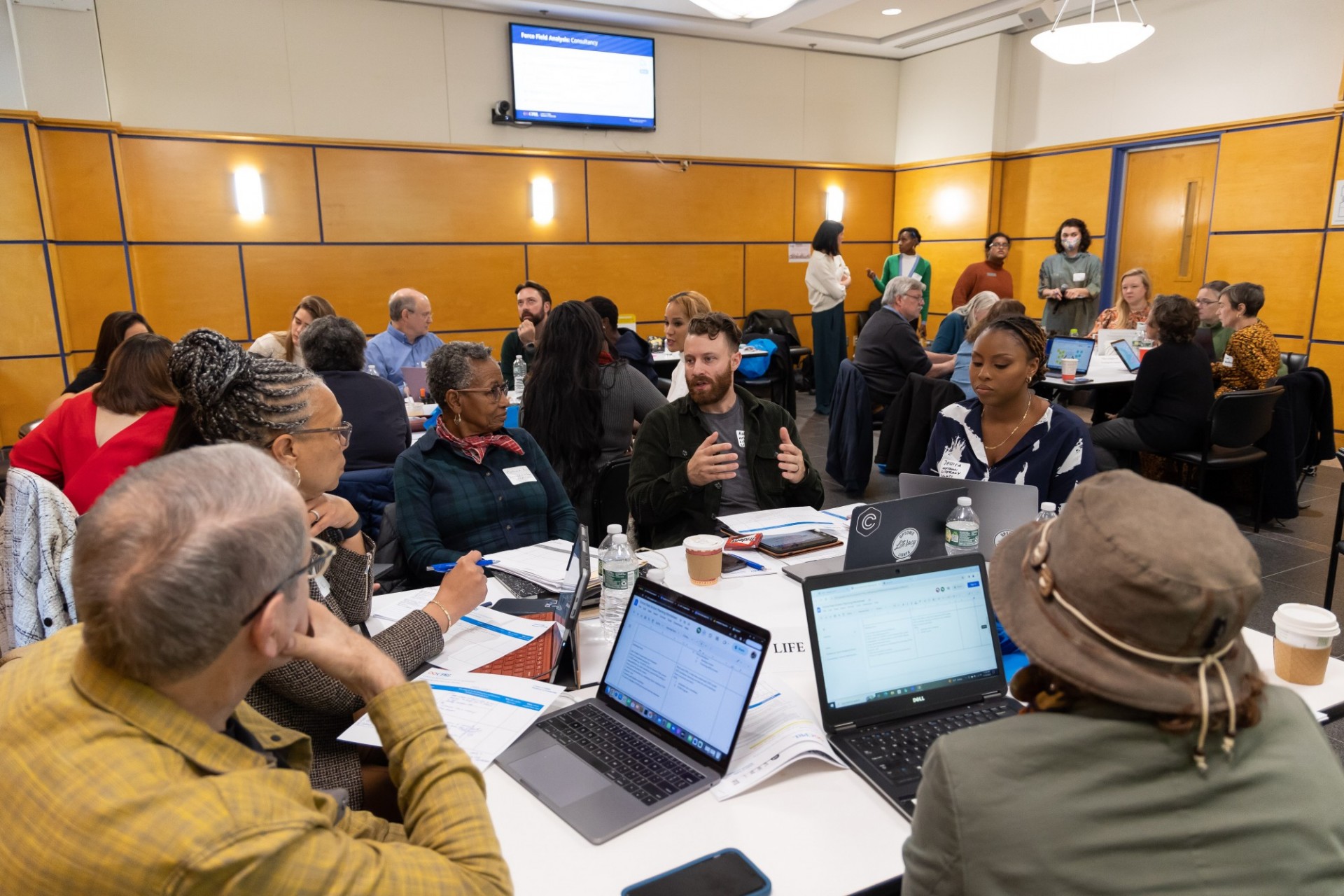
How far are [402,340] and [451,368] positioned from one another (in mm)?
3323

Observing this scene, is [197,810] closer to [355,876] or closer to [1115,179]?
[355,876]

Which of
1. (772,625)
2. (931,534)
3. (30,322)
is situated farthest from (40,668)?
(30,322)

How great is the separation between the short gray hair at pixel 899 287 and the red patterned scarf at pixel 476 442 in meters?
4.14

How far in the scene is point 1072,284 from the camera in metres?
7.77

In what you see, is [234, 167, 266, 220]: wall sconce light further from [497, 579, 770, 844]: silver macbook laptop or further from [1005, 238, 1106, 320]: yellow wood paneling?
[1005, 238, 1106, 320]: yellow wood paneling

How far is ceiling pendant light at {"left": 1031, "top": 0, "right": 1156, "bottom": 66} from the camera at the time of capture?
5.50 m

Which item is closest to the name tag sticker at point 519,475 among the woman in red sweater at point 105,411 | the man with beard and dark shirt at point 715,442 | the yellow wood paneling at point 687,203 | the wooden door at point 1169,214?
the man with beard and dark shirt at point 715,442

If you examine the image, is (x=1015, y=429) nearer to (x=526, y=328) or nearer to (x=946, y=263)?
(x=526, y=328)

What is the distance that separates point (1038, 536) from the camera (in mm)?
993

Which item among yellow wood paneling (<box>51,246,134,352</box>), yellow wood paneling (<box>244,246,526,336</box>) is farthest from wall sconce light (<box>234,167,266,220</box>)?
yellow wood paneling (<box>51,246,134,352</box>)

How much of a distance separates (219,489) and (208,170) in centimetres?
706

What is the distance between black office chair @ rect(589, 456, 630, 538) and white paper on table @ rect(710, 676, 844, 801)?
5.72ft

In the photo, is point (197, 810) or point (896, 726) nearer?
point (197, 810)

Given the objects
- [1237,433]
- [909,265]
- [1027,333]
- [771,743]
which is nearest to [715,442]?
[1027,333]
